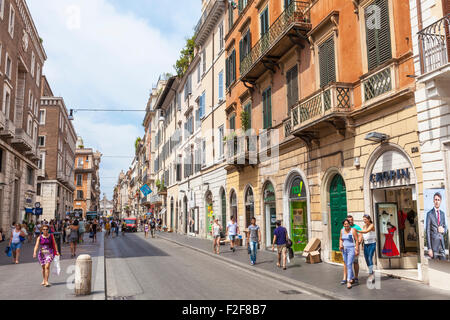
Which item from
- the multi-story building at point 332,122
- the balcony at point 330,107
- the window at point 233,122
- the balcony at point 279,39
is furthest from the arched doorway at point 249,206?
the balcony at point 330,107

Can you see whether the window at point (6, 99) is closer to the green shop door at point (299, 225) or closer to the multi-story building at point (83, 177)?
the green shop door at point (299, 225)

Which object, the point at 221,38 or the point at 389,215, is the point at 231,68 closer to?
the point at 221,38

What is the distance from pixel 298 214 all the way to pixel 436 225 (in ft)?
27.4

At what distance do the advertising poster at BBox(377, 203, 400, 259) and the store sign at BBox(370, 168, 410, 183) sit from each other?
787 millimetres

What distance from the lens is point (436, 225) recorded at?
929 centimetres

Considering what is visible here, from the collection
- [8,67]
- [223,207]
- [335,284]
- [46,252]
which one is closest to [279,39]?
[335,284]

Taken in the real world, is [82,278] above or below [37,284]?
above

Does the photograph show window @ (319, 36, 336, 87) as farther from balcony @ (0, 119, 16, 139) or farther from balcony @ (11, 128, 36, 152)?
balcony @ (11, 128, 36, 152)

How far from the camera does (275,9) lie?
18.9 m

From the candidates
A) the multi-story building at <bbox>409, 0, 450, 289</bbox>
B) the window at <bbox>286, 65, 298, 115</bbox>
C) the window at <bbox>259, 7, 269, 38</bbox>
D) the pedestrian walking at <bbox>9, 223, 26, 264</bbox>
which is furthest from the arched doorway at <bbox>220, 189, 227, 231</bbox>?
the multi-story building at <bbox>409, 0, 450, 289</bbox>

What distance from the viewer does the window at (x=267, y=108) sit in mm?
19575

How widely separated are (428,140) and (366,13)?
4922 mm

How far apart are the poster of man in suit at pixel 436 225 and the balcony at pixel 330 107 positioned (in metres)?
4.24
